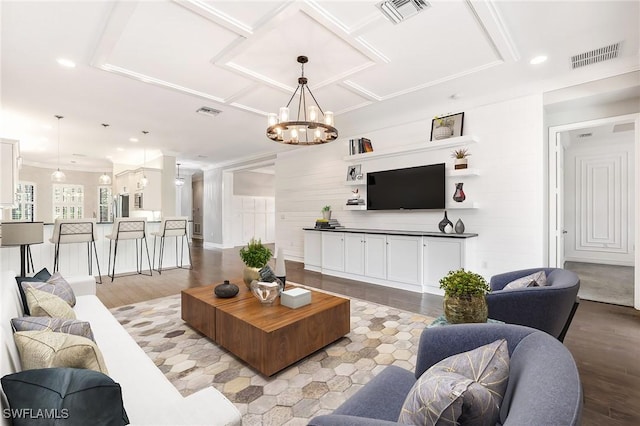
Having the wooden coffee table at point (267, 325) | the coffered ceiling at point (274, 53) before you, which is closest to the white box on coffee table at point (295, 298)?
the wooden coffee table at point (267, 325)

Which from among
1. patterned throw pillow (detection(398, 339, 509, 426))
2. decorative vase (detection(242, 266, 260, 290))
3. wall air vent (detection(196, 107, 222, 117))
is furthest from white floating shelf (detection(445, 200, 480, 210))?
wall air vent (detection(196, 107, 222, 117))

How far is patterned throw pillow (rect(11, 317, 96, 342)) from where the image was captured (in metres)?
1.27

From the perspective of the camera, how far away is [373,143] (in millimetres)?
5723

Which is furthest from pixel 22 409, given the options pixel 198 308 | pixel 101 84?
pixel 101 84

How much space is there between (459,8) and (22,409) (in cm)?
341

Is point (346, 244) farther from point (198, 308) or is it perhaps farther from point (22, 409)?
point (22, 409)

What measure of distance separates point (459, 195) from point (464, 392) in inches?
163

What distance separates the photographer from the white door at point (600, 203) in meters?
6.34

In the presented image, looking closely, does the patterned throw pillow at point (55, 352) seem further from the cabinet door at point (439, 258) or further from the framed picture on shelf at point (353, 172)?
the framed picture on shelf at point (353, 172)

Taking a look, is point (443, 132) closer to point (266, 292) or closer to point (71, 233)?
point (266, 292)

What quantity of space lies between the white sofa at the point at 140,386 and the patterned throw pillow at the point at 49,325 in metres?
0.04

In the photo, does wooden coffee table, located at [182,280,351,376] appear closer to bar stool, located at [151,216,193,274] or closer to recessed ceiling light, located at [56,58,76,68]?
recessed ceiling light, located at [56,58,76,68]

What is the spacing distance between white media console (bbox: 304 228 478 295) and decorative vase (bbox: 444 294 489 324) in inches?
108

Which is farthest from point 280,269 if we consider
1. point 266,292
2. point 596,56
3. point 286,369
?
point 596,56
